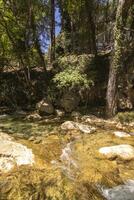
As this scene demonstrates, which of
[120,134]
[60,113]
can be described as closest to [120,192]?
[120,134]

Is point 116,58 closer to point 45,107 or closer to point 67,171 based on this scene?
point 45,107

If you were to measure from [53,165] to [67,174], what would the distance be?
0.52m

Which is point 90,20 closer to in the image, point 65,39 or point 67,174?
point 65,39

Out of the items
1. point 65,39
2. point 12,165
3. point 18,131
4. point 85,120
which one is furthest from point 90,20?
point 12,165

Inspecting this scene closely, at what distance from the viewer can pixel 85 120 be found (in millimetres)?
10805

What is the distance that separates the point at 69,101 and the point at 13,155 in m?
6.52

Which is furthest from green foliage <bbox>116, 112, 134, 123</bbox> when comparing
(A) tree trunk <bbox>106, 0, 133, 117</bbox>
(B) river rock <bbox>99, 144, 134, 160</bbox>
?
(B) river rock <bbox>99, 144, 134, 160</bbox>

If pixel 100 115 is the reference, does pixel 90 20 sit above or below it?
above

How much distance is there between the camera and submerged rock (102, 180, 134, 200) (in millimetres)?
5031

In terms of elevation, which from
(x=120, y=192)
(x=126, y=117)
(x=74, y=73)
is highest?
(x=74, y=73)

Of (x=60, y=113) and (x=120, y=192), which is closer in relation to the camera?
(x=120, y=192)

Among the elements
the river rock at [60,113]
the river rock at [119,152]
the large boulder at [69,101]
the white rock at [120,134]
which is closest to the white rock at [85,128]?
the white rock at [120,134]

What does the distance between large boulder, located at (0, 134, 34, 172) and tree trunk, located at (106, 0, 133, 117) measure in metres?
5.17

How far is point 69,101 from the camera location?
498 inches
